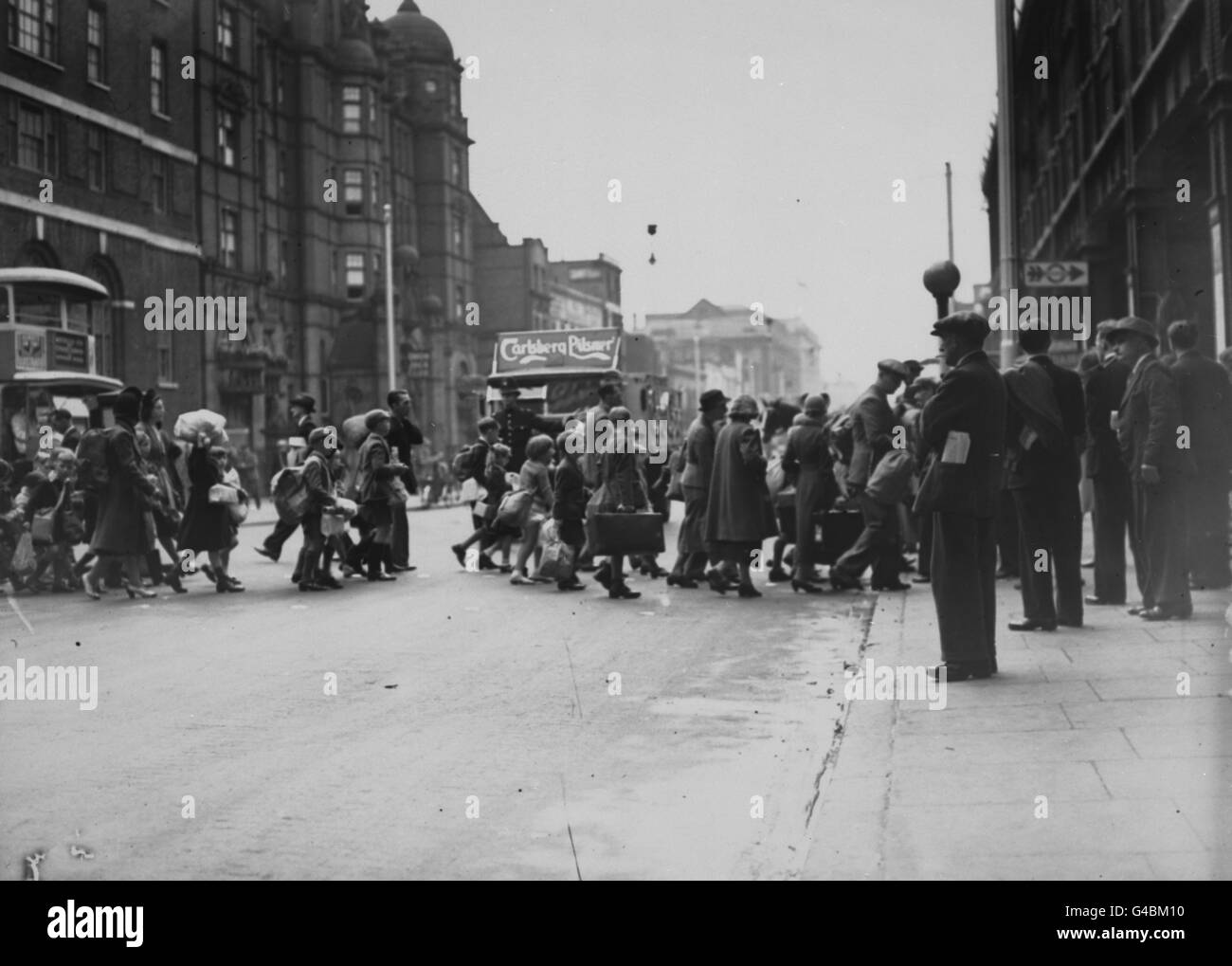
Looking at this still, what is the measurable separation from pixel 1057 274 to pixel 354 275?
4947cm

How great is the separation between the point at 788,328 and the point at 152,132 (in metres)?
149

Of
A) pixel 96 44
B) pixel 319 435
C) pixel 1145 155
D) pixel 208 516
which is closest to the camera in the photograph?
pixel 208 516

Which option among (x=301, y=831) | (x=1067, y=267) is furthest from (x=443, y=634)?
(x=1067, y=267)

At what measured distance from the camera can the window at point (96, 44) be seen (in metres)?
29.6

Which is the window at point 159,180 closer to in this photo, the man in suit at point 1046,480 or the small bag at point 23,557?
the small bag at point 23,557

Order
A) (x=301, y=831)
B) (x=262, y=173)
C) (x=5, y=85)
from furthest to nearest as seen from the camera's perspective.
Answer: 1. (x=262, y=173)
2. (x=5, y=85)
3. (x=301, y=831)

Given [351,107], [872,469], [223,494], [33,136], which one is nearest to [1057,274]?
[872,469]

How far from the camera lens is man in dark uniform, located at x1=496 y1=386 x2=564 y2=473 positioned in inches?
674

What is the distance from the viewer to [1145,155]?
714 inches

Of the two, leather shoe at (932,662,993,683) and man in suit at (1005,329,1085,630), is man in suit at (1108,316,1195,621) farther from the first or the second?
leather shoe at (932,662,993,683)

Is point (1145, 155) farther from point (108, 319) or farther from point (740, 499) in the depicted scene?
point (108, 319)

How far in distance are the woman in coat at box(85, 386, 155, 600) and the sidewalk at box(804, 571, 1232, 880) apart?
8.21 m
